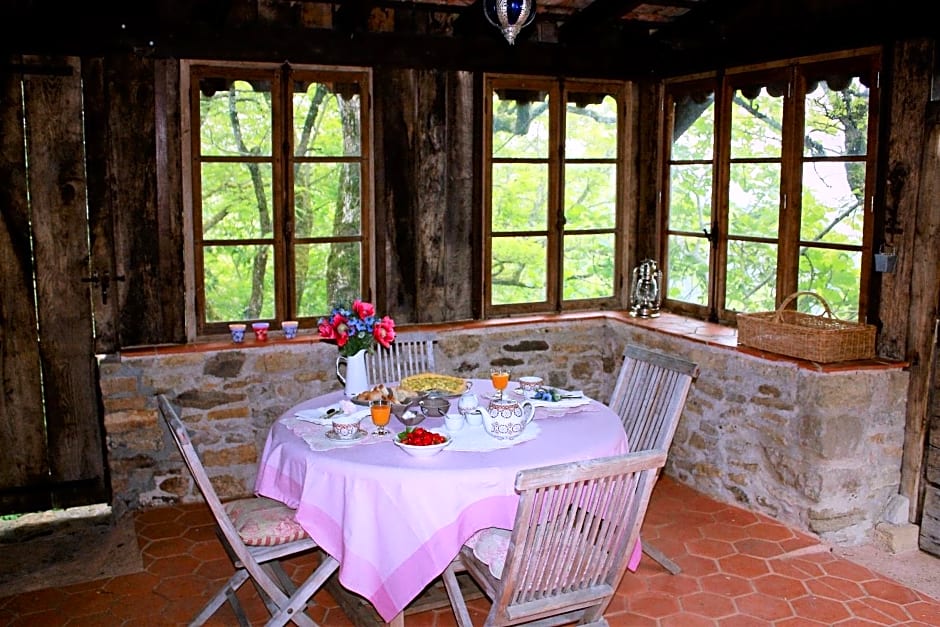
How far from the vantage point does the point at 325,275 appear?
209 inches

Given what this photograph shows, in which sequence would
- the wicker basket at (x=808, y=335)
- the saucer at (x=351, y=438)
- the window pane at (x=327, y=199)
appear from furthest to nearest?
the window pane at (x=327, y=199), the wicker basket at (x=808, y=335), the saucer at (x=351, y=438)

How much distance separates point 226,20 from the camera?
4.88 meters

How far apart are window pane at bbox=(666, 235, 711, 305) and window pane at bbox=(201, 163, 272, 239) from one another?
105 inches

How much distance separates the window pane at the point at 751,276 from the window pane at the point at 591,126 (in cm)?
110

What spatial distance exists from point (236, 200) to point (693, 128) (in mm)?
2898

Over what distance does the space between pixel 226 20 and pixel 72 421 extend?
7.81 ft

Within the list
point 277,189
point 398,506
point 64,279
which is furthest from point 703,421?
point 64,279

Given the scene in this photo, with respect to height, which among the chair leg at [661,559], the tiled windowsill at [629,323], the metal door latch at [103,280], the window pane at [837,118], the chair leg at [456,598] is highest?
the window pane at [837,118]

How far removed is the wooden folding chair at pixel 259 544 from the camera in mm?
3070

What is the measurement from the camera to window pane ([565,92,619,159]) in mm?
5793

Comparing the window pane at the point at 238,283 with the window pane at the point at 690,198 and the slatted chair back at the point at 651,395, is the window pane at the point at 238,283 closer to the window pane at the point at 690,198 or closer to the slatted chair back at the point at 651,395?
the slatted chair back at the point at 651,395

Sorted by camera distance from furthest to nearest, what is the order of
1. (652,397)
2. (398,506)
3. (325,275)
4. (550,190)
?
1. (550,190)
2. (325,275)
3. (652,397)
4. (398,506)

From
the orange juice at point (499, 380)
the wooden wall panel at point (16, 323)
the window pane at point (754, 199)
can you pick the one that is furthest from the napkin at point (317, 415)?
the window pane at point (754, 199)

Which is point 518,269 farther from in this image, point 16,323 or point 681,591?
point 16,323
